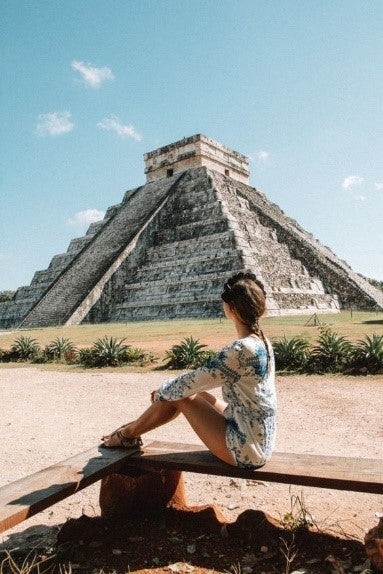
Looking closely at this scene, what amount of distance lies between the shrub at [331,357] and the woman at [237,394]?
631cm

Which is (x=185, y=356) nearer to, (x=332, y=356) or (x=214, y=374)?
(x=332, y=356)

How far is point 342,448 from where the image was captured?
15.1ft

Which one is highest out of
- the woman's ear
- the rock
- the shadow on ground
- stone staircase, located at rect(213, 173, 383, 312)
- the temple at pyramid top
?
the temple at pyramid top

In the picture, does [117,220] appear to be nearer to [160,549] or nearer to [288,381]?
[288,381]

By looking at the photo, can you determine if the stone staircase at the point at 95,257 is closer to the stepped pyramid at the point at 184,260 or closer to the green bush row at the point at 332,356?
the stepped pyramid at the point at 184,260

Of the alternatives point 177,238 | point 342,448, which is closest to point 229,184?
point 177,238

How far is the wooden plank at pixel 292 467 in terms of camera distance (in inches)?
97.8

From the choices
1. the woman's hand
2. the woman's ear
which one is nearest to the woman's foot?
the woman's hand

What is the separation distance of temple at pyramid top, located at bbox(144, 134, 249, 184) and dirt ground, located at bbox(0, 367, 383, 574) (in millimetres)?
23608

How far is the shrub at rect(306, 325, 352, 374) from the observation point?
882 centimetres

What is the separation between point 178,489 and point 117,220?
91.6 feet

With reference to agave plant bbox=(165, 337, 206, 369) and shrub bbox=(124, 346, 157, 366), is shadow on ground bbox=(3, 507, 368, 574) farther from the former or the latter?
shrub bbox=(124, 346, 157, 366)

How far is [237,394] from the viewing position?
9.20 feet

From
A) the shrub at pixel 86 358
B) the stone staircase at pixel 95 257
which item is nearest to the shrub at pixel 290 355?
the shrub at pixel 86 358
